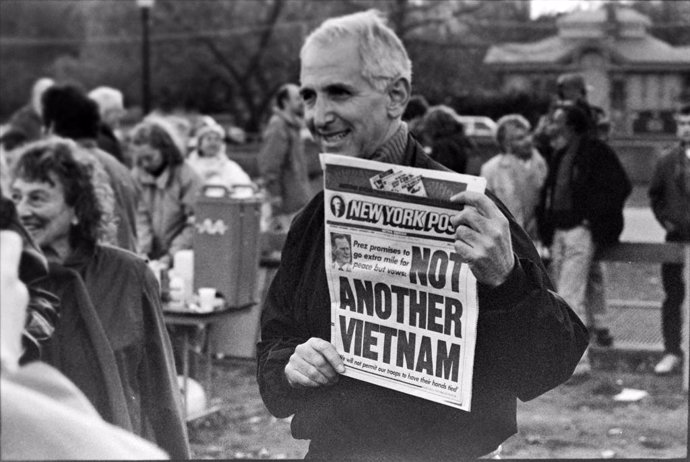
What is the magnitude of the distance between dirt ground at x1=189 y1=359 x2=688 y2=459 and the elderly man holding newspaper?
4.05 meters

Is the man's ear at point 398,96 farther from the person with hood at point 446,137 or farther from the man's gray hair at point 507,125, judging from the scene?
the man's gray hair at point 507,125

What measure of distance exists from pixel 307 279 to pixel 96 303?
189 centimetres

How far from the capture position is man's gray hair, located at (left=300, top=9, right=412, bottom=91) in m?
2.64

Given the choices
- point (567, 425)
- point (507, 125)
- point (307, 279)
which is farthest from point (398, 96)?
point (507, 125)

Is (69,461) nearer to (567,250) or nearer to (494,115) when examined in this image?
(567,250)

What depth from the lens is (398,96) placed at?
2.71 meters

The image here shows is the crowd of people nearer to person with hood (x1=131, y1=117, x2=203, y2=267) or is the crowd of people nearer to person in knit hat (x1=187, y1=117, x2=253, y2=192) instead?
person with hood (x1=131, y1=117, x2=203, y2=267)

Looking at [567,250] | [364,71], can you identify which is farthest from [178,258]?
[364,71]

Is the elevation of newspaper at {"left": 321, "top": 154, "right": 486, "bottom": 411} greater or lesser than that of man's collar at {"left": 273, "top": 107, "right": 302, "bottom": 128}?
greater

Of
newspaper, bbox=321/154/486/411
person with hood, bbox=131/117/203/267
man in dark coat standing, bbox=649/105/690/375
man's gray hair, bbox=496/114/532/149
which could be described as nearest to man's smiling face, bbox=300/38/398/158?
newspaper, bbox=321/154/486/411

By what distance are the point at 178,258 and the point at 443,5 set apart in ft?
36.8

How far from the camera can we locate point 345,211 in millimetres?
2447

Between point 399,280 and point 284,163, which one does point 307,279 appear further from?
point 284,163

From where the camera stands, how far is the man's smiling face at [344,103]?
8.59 feet
